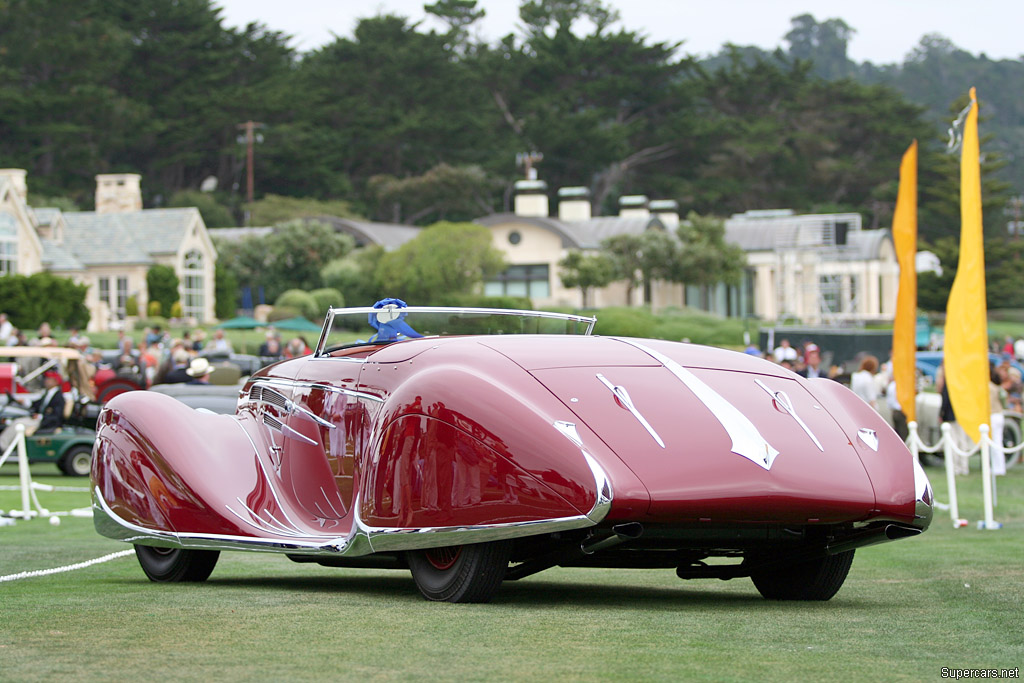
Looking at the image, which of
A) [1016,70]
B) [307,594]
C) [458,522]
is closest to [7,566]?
[307,594]

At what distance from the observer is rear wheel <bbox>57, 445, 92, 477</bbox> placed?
2025 cm

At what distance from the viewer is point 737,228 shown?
73.3 meters

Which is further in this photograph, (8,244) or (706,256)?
(706,256)

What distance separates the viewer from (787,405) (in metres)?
6.97

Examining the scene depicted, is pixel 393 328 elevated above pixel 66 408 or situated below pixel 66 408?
above

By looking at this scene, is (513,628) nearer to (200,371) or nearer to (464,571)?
(464,571)

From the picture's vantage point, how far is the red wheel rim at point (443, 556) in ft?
22.4

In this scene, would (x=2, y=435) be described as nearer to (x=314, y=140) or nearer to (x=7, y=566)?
(x=7, y=566)

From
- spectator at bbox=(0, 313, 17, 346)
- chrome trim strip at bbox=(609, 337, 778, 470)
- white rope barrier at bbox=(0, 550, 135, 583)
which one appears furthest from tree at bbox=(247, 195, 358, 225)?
chrome trim strip at bbox=(609, 337, 778, 470)

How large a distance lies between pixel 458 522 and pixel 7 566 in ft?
14.3

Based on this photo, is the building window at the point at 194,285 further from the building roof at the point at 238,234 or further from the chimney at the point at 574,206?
Result: the chimney at the point at 574,206

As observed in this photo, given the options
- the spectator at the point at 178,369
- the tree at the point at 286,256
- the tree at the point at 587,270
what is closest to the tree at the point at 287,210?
the tree at the point at 286,256

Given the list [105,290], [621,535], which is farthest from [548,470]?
[105,290]

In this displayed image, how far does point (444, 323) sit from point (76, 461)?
Result: 1297 cm
